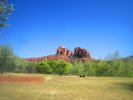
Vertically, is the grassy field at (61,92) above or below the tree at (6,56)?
below

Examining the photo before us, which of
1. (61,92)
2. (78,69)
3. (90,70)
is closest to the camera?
(61,92)

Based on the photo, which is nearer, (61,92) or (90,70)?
(61,92)

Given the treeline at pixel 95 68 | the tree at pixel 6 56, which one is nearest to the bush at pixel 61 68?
the treeline at pixel 95 68

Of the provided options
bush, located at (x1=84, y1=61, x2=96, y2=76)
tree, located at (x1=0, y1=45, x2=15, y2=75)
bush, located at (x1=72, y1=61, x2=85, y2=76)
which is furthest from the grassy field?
bush, located at (x1=72, y1=61, x2=85, y2=76)

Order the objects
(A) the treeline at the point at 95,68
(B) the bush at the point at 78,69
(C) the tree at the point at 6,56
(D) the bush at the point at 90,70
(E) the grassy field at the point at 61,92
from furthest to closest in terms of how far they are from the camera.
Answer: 1. (B) the bush at the point at 78,69
2. (D) the bush at the point at 90,70
3. (A) the treeline at the point at 95,68
4. (C) the tree at the point at 6,56
5. (E) the grassy field at the point at 61,92

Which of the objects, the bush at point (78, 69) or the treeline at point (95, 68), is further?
the bush at point (78, 69)

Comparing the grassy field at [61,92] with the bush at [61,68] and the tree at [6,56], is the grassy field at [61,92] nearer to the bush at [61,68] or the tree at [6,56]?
the tree at [6,56]

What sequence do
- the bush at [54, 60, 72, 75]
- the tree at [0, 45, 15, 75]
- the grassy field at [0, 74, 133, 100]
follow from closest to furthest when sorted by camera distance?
the grassy field at [0, 74, 133, 100] < the tree at [0, 45, 15, 75] < the bush at [54, 60, 72, 75]

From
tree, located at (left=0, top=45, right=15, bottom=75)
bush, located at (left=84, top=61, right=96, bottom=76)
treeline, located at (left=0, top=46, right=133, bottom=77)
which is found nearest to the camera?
tree, located at (left=0, top=45, right=15, bottom=75)

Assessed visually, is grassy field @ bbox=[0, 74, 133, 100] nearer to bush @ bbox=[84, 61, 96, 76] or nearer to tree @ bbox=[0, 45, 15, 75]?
tree @ bbox=[0, 45, 15, 75]

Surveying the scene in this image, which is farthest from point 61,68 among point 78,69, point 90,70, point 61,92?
point 61,92

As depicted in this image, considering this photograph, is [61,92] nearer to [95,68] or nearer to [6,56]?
[6,56]

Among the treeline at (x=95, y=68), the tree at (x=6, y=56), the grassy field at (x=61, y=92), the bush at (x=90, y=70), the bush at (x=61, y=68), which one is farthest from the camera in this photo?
the bush at (x=90, y=70)

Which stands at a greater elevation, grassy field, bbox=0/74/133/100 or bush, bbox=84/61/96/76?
bush, bbox=84/61/96/76
